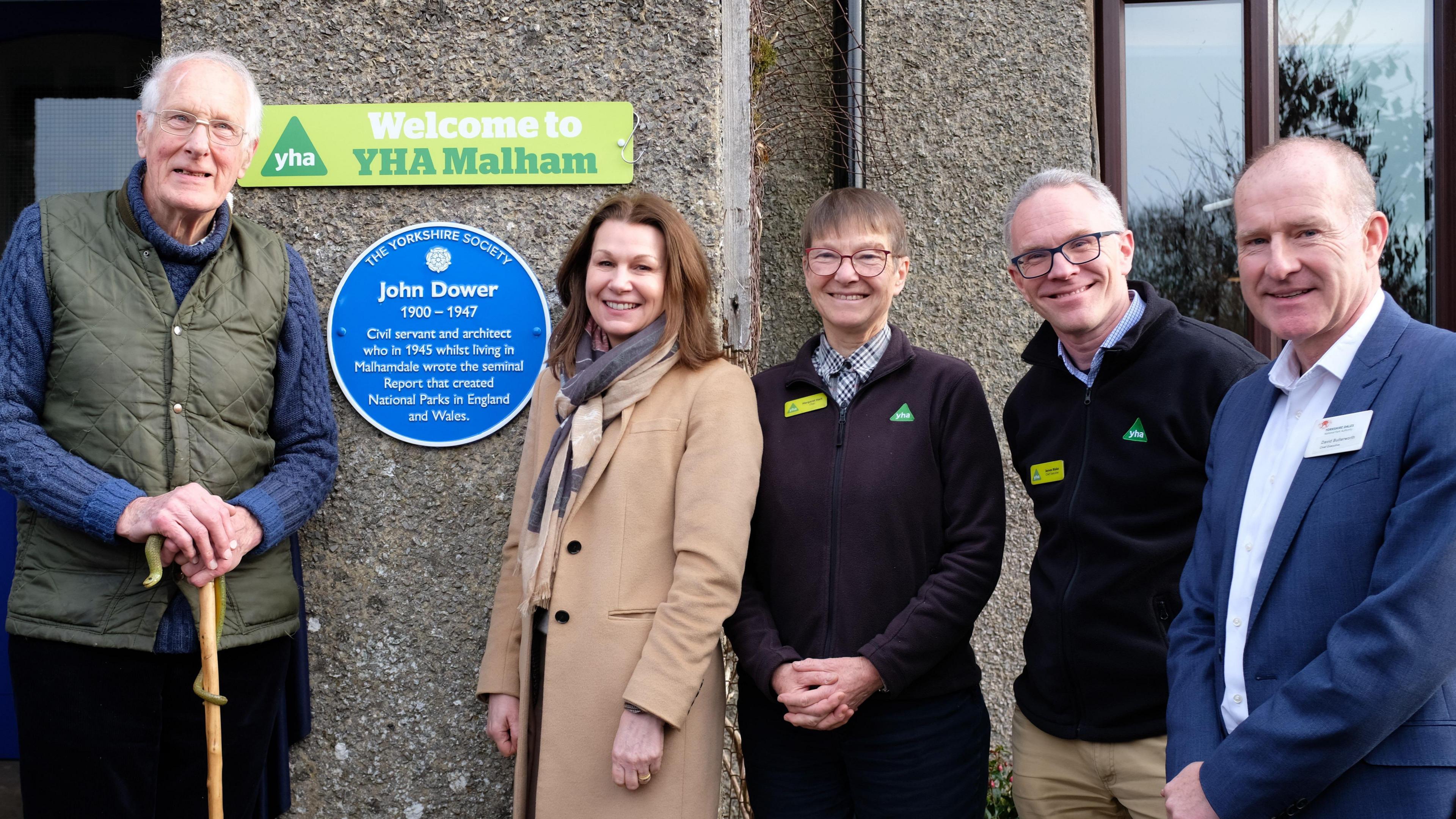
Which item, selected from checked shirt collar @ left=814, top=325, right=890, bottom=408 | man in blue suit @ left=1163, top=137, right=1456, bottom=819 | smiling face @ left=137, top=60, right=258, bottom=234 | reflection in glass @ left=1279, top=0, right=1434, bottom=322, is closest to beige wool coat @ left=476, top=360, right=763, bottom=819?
checked shirt collar @ left=814, top=325, right=890, bottom=408

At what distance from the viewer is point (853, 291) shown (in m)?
2.47

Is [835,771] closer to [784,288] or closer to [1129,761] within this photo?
[1129,761]

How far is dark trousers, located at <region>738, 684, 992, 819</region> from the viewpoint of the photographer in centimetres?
226

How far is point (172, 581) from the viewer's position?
2260 millimetres

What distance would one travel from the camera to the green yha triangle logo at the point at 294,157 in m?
2.83

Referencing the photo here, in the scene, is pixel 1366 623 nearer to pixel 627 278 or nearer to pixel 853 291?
pixel 853 291

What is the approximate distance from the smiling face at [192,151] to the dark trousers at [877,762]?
1.66 meters

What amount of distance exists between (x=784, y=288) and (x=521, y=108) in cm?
180

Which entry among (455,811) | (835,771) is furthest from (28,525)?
(835,771)

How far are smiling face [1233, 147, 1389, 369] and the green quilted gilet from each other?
2080 millimetres

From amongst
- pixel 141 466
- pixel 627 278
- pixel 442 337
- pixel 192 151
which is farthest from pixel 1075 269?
pixel 141 466

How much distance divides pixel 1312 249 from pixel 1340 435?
0.32 meters

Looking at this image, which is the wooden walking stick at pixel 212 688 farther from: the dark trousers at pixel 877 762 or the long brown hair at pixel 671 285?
the dark trousers at pixel 877 762

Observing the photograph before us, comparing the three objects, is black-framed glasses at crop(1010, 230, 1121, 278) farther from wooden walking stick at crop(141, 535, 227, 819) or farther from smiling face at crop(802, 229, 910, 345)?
wooden walking stick at crop(141, 535, 227, 819)
